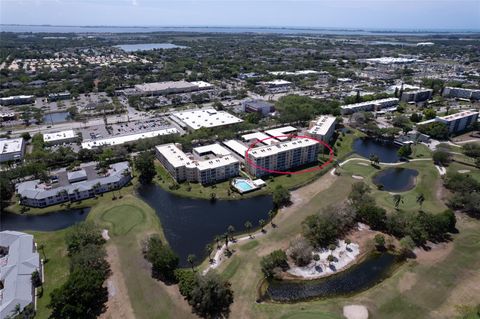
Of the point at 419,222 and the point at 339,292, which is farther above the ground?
the point at 419,222

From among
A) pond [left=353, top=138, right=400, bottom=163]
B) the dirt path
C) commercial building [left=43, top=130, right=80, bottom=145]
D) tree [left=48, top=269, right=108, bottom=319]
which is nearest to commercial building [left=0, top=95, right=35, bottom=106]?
commercial building [left=43, top=130, right=80, bottom=145]

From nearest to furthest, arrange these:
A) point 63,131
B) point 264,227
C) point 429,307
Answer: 1. point 429,307
2. point 264,227
3. point 63,131

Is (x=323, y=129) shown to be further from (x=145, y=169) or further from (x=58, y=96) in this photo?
(x=58, y=96)

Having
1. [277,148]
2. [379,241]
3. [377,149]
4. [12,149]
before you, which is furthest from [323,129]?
[12,149]

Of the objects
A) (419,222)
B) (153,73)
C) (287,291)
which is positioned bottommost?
(287,291)

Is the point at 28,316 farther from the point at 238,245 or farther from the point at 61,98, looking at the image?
the point at 61,98

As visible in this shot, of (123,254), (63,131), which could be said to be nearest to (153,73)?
(63,131)
